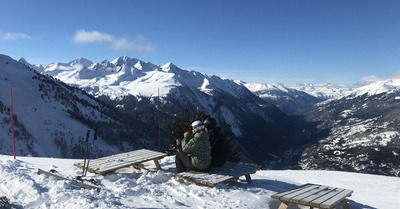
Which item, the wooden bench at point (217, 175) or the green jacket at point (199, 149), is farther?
the green jacket at point (199, 149)

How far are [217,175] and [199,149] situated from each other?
44.5 inches

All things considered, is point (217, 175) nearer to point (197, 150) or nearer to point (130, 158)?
point (197, 150)

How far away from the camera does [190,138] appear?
10664mm

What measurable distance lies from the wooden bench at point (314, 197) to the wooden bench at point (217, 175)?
7.40 ft

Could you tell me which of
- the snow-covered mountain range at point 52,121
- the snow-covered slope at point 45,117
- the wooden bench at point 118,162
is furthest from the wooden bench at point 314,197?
the snow-covered slope at point 45,117

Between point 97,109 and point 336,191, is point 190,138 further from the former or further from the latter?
point 97,109

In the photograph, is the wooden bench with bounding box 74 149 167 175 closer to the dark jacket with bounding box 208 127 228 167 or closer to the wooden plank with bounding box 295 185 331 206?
the dark jacket with bounding box 208 127 228 167

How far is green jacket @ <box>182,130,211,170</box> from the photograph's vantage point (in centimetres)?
1007

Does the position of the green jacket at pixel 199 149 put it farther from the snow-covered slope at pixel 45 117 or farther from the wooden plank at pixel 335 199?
the snow-covered slope at pixel 45 117

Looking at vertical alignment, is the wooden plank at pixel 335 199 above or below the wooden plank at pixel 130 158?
below

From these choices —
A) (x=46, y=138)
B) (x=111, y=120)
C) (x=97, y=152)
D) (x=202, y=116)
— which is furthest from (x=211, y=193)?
(x=111, y=120)

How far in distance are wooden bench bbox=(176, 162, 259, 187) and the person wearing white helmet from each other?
0.30 metres

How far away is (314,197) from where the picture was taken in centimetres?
749

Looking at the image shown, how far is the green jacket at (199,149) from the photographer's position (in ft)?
33.0
